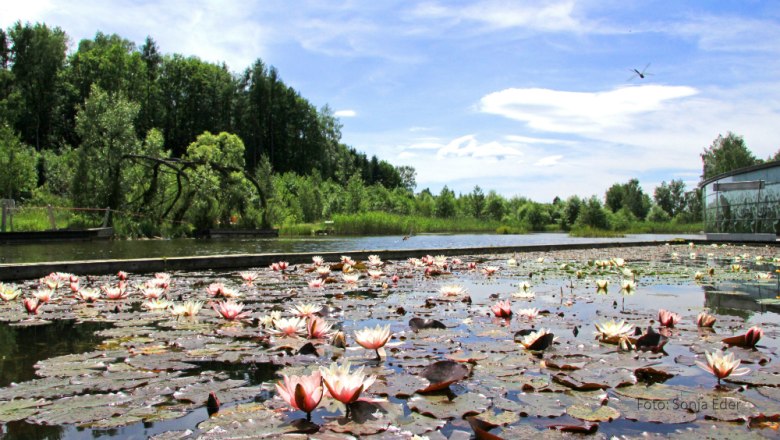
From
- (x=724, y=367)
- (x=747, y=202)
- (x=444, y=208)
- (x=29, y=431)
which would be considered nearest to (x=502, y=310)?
(x=724, y=367)

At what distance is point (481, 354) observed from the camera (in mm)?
2670

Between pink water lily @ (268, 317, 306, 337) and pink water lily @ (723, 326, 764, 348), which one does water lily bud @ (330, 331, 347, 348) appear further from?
pink water lily @ (723, 326, 764, 348)

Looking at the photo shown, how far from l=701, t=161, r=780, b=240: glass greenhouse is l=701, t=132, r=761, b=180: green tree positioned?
127 ft

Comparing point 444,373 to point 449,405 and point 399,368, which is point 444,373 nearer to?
point 449,405

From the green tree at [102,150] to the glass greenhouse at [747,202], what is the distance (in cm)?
2537

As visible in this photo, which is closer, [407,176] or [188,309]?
[188,309]

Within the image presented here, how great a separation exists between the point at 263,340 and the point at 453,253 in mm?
8207

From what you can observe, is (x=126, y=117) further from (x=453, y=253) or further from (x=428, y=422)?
(x=428, y=422)

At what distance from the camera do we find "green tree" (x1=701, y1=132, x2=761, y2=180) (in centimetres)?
5562

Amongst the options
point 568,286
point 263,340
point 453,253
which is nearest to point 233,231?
point 453,253

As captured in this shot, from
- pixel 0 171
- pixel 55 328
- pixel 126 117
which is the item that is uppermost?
pixel 126 117

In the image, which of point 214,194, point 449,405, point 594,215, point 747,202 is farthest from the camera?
point 594,215

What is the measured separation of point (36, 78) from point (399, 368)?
2452 inches

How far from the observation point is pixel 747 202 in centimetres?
2105
